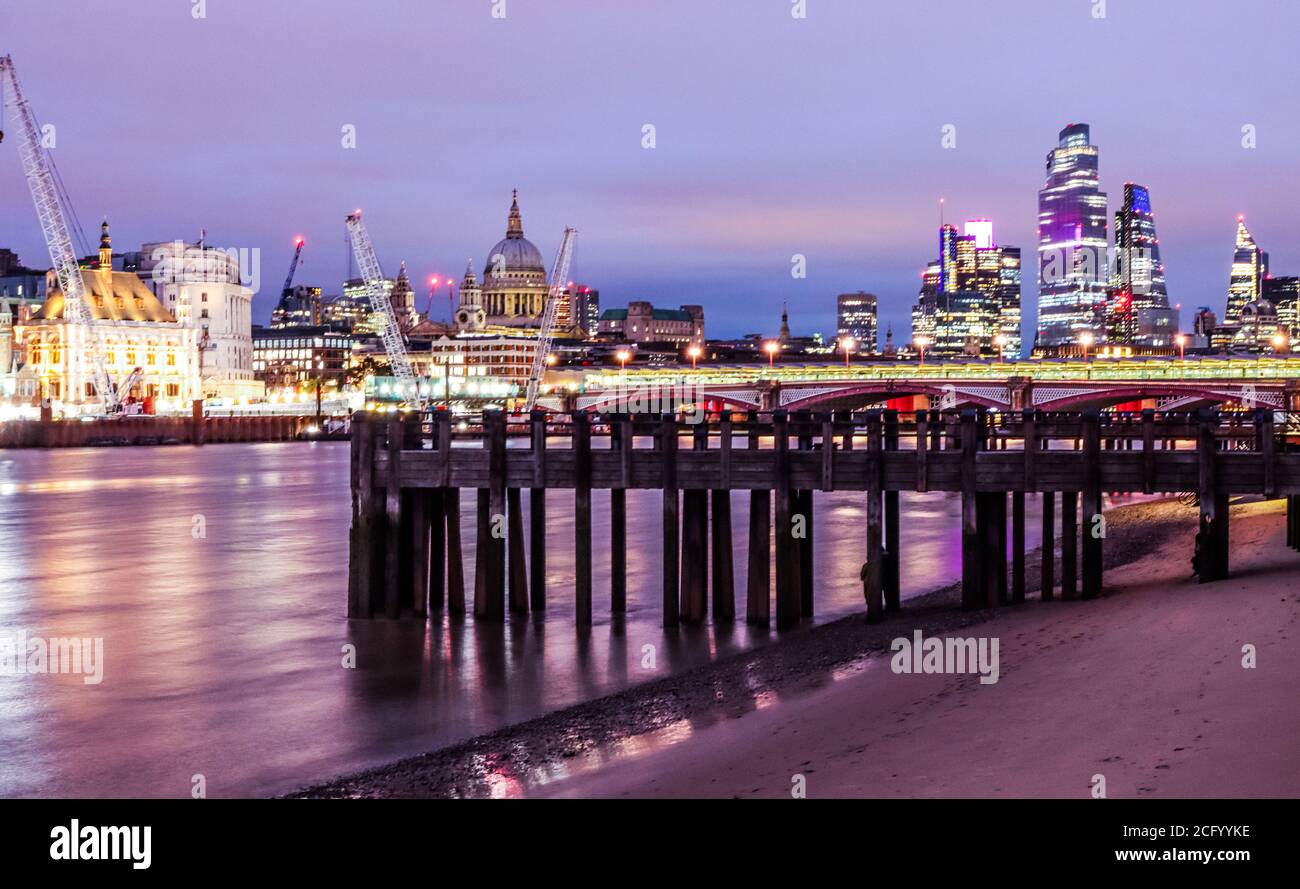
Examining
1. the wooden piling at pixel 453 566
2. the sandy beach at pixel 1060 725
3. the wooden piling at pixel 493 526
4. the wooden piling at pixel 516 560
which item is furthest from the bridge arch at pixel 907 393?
the sandy beach at pixel 1060 725

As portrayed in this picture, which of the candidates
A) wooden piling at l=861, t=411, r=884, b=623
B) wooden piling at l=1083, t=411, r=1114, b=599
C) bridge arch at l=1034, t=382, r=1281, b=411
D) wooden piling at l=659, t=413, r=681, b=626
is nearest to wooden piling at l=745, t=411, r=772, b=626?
wooden piling at l=659, t=413, r=681, b=626

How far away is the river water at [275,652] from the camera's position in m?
19.1

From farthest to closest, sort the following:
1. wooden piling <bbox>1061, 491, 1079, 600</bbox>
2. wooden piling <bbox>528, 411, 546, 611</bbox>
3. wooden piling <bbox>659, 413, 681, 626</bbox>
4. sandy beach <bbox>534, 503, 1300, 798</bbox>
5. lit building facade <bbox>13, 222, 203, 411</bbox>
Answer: lit building facade <bbox>13, 222, 203, 411</bbox> → wooden piling <bbox>528, 411, 546, 611</bbox> → wooden piling <bbox>659, 413, 681, 626</bbox> → wooden piling <bbox>1061, 491, 1079, 600</bbox> → sandy beach <bbox>534, 503, 1300, 798</bbox>

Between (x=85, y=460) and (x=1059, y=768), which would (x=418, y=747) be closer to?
(x=1059, y=768)

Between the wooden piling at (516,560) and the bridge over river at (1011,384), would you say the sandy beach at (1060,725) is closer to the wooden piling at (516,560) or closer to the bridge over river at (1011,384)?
the wooden piling at (516,560)

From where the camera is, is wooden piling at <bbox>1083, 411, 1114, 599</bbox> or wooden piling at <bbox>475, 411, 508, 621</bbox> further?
wooden piling at <bbox>475, 411, 508, 621</bbox>

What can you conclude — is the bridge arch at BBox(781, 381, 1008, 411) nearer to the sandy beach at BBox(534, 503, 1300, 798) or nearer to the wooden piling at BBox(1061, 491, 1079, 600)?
the wooden piling at BBox(1061, 491, 1079, 600)

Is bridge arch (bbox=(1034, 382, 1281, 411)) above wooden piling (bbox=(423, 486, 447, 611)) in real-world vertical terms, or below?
above

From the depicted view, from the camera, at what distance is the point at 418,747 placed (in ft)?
62.5

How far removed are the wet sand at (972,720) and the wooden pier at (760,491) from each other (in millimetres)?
1404

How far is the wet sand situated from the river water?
168cm

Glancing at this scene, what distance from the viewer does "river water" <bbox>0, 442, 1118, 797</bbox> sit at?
1908 cm
